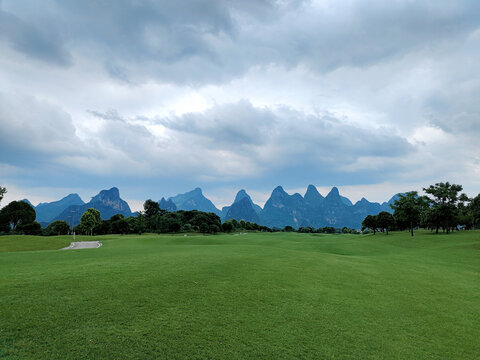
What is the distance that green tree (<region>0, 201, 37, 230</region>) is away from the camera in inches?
3068

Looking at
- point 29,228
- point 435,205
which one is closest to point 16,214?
point 29,228

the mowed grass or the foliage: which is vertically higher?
the mowed grass

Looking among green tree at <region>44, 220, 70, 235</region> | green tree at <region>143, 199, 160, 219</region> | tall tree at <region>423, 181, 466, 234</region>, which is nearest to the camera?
tall tree at <region>423, 181, 466, 234</region>

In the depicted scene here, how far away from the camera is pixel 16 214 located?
79000 mm

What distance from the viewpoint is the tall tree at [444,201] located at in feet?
174

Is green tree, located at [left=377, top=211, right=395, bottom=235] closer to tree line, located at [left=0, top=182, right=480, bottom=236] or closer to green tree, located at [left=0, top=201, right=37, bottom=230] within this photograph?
tree line, located at [left=0, top=182, right=480, bottom=236]

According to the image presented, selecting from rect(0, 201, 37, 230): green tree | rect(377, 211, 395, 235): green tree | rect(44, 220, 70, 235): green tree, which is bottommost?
rect(44, 220, 70, 235): green tree

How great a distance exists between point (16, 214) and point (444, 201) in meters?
125

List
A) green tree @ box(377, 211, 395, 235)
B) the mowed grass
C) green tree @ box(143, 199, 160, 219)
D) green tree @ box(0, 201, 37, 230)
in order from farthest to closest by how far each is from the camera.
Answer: green tree @ box(143, 199, 160, 219) → green tree @ box(0, 201, 37, 230) → green tree @ box(377, 211, 395, 235) → the mowed grass

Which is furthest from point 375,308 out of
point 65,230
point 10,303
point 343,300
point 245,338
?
point 65,230

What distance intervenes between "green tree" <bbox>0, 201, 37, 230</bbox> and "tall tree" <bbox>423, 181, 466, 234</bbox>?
11873 cm

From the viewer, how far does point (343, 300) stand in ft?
30.7

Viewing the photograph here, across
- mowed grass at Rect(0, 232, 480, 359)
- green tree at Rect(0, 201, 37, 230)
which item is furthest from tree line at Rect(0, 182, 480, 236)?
mowed grass at Rect(0, 232, 480, 359)

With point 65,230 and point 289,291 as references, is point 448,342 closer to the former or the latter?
point 289,291
